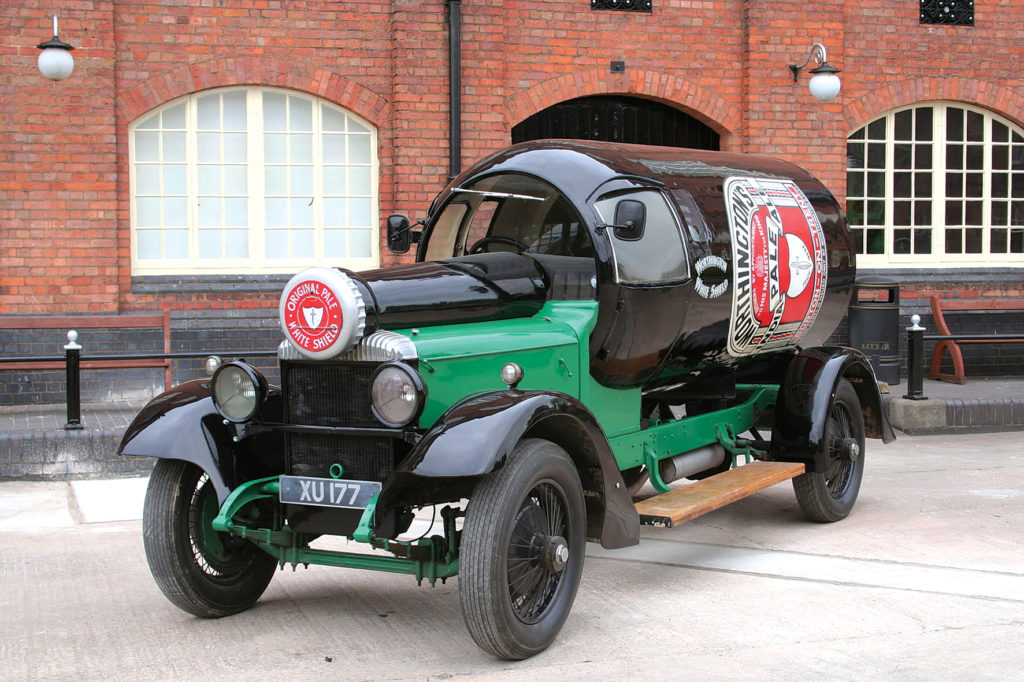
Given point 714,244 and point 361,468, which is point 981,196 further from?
point 361,468

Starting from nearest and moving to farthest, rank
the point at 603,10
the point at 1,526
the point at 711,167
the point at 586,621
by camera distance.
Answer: the point at 586,621 < the point at 711,167 < the point at 1,526 < the point at 603,10

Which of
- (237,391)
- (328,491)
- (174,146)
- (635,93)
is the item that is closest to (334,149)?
(174,146)

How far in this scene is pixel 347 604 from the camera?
549 centimetres

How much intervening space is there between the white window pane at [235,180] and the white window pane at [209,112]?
0.42 metres

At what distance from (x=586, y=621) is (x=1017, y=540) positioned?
282cm

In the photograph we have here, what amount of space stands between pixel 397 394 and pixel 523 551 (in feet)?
2.63

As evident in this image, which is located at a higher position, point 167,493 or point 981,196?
point 981,196

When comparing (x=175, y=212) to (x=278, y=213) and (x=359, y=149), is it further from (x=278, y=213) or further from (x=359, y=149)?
(x=359, y=149)

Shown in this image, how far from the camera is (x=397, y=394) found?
14.9 feet

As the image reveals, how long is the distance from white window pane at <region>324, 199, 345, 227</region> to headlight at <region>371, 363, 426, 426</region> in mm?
7360

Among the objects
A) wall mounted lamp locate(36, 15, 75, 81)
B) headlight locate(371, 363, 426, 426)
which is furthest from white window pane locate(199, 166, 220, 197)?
headlight locate(371, 363, 426, 426)

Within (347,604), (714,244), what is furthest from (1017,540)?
(347,604)

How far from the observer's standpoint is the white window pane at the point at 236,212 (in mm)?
11398

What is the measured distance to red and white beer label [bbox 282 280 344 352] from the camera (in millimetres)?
4645
